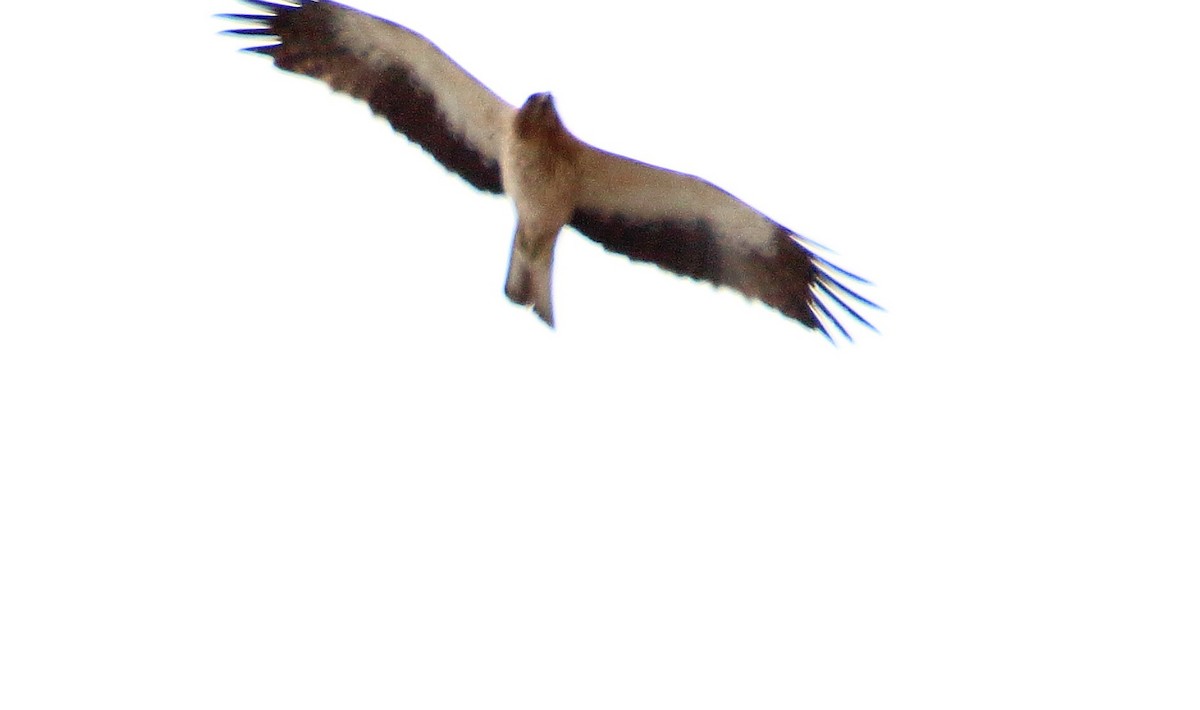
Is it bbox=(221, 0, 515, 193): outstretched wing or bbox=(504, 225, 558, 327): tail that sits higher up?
bbox=(221, 0, 515, 193): outstretched wing

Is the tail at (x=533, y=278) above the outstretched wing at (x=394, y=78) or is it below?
below

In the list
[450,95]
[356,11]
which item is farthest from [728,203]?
[356,11]

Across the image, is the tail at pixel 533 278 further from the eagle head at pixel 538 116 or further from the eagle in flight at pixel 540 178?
the eagle head at pixel 538 116

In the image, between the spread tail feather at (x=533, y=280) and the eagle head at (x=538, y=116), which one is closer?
the eagle head at (x=538, y=116)

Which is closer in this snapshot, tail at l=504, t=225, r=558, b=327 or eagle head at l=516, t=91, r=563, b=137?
eagle head at l=516, t=91, r=563, b=137

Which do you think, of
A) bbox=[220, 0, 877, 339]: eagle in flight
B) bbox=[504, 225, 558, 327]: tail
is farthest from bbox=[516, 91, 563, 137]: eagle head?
bbox=[504, 225, 558, 327]: tail

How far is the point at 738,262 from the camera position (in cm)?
828

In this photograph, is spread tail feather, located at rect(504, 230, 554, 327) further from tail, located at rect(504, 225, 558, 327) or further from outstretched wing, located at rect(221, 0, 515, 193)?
outstretched wing, located at rect(221, 0, 515, 193)

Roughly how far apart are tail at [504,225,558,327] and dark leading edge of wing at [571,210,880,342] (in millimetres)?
388

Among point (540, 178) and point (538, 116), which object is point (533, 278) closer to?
point (540, 178)

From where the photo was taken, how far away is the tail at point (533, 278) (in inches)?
313

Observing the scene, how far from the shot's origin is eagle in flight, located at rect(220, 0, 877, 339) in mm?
7828

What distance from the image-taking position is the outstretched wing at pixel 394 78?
7926 mm

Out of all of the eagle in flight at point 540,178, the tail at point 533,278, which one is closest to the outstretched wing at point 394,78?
the eagle in flight at point 540,178
